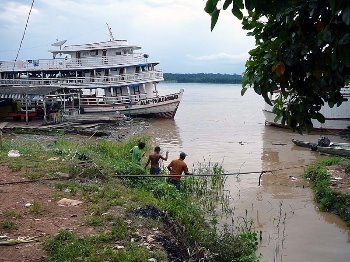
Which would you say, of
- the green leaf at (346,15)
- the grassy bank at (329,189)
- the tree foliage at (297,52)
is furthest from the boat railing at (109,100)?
the green leaf at (346,15)

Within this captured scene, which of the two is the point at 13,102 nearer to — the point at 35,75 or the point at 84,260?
the point at 35,75

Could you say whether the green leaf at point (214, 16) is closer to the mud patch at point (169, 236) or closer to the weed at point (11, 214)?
the mud patch at point (169, 236)

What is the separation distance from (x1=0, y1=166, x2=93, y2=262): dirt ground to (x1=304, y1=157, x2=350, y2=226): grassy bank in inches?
238

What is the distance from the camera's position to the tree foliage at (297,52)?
2.56 m

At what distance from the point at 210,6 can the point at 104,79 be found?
31.1 metres

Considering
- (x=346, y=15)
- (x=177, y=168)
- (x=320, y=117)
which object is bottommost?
(x=177, y=168)

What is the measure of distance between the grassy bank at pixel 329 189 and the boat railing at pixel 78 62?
2155cm

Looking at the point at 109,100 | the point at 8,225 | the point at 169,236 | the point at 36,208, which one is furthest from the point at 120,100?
the point at 169,236

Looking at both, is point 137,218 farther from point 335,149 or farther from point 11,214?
point 335,149

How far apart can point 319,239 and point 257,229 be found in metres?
1.30

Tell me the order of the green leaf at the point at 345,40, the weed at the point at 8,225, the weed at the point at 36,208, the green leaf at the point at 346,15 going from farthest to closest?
the weed at the point at 36,208
the weed at the point at 8,225
the green leaf at the point at 345,40
the green leaf at the point at 346,15

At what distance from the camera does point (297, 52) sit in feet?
10.4

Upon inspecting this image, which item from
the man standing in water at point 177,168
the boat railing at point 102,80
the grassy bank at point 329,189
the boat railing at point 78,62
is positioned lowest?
the grassy bank at point 329,189

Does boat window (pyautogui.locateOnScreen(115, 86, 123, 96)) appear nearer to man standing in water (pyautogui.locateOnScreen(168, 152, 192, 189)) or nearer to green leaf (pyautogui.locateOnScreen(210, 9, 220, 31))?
man standing in water (pyautogui.locateOnScreen(168, 152, 192, 189))
